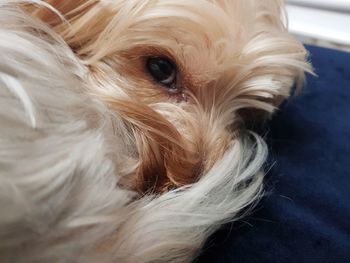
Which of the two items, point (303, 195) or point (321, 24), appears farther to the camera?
point (321, 24)

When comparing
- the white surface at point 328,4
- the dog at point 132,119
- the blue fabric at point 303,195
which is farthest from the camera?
the white surface at point 328,4

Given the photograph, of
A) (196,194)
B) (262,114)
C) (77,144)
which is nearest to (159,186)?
(196,194)

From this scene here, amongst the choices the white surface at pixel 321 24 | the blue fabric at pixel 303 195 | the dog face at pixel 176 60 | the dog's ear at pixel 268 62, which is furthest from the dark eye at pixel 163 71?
the white surface at pixel 321 24

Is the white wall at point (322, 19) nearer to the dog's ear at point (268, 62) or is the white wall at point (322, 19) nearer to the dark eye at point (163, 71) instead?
the dog's ear at point (268, 62)

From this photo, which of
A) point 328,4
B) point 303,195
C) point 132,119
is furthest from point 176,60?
point 328,4

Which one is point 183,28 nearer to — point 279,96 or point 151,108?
point 151,108

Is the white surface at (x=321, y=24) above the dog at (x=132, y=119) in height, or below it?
below

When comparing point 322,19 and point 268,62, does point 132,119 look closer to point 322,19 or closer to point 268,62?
point 268,62
